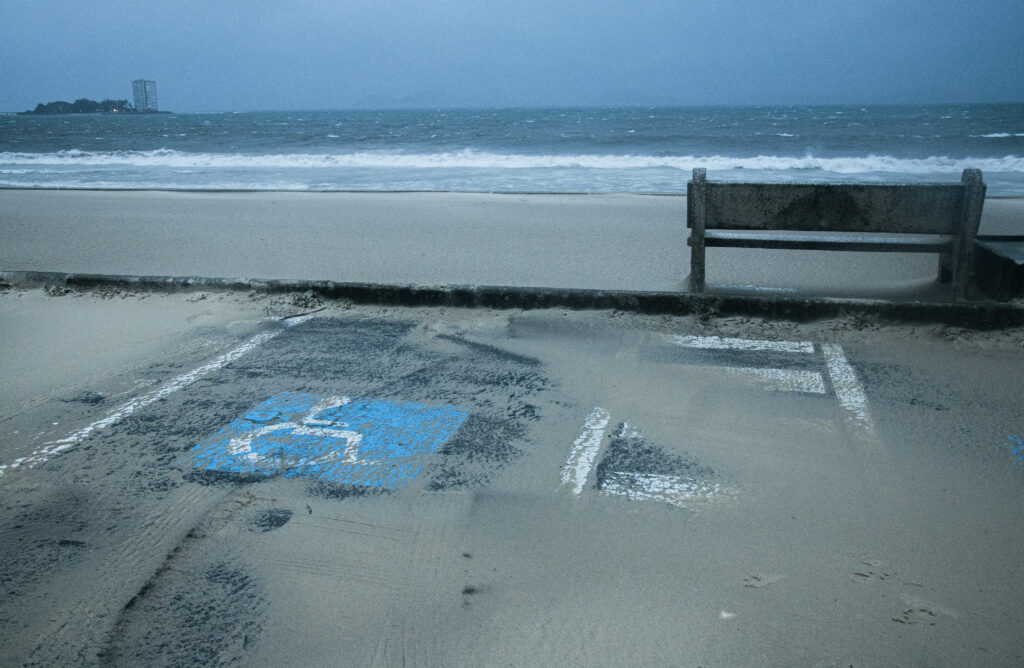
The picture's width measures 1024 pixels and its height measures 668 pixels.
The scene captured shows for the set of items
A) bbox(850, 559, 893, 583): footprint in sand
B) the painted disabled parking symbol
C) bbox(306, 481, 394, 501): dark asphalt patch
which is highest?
the painted disabled parking symbol

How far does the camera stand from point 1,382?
13.1ft

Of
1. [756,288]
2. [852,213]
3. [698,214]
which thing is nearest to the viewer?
[852,213]

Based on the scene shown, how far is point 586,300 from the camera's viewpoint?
504 centimetres

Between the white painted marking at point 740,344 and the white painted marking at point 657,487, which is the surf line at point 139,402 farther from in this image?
the white painted marking at point 740,344

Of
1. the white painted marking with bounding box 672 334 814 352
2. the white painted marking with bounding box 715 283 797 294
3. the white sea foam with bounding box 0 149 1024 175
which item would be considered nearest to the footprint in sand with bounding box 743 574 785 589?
the white painted marking with bounding box 672 334 814 352

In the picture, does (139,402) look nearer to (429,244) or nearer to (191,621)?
(191,621)

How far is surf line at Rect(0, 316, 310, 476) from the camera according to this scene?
3.14 m

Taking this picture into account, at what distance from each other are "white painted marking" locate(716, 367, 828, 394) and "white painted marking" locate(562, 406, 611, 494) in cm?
95

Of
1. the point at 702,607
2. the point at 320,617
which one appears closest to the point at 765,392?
the point at 702,607

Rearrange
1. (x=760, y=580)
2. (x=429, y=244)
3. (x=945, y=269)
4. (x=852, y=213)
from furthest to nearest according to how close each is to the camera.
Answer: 1. (x=429, y=244)
2. (x=945, y=269)
3. (x=852, y=213)
4. (x=760, y=580)

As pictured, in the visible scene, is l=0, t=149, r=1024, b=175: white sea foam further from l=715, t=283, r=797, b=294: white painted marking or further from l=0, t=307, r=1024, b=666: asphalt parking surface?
l=0, t=307, r=1024, b=666: asphalt parking surface

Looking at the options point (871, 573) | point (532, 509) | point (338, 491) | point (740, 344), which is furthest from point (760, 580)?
point (740, 344)

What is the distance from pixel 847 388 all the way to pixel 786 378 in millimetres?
305

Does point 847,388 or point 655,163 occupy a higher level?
point 655,163
